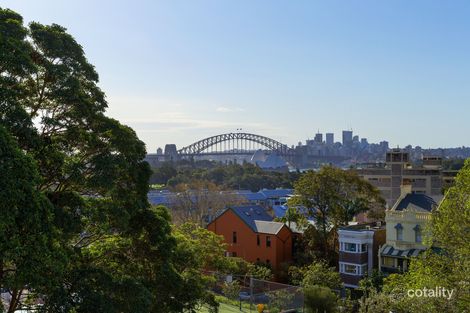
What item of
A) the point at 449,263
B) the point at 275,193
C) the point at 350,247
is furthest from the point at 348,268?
the point at 275,193

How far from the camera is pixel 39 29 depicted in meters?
12.8

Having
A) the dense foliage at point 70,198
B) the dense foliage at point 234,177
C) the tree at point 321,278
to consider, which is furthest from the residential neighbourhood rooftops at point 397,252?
the dense foliage at point 234,177

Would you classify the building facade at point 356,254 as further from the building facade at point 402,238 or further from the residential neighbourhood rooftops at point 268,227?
the residential neighbourhood rooftops at point 268,227

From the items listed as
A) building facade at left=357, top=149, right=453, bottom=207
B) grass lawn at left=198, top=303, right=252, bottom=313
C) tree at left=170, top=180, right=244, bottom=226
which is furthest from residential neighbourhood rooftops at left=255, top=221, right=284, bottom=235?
building facade at left=357, top=149, right=453, bottom=207

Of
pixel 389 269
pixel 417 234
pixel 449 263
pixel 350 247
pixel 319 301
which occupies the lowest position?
pixel 319 301

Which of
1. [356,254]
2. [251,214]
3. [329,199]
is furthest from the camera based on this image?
[251,214]

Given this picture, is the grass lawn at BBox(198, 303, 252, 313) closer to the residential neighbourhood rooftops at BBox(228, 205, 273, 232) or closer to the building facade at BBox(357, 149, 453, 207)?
the residential neighbourhood rooftops at BBox(228, 205, 273, 232)

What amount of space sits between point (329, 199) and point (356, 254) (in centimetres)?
562

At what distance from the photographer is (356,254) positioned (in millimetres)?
31859

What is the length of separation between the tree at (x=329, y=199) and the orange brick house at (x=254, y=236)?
2.71m

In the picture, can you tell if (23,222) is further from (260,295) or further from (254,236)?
(254,236)

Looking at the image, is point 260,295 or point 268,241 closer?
point 260,295

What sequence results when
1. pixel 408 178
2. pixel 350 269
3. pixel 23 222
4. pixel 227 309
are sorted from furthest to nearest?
pixel 408 178 → pixel 350 269 → pixel 227 309 → pixel 23 222

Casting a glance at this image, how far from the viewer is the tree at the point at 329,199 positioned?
36.2 metres
